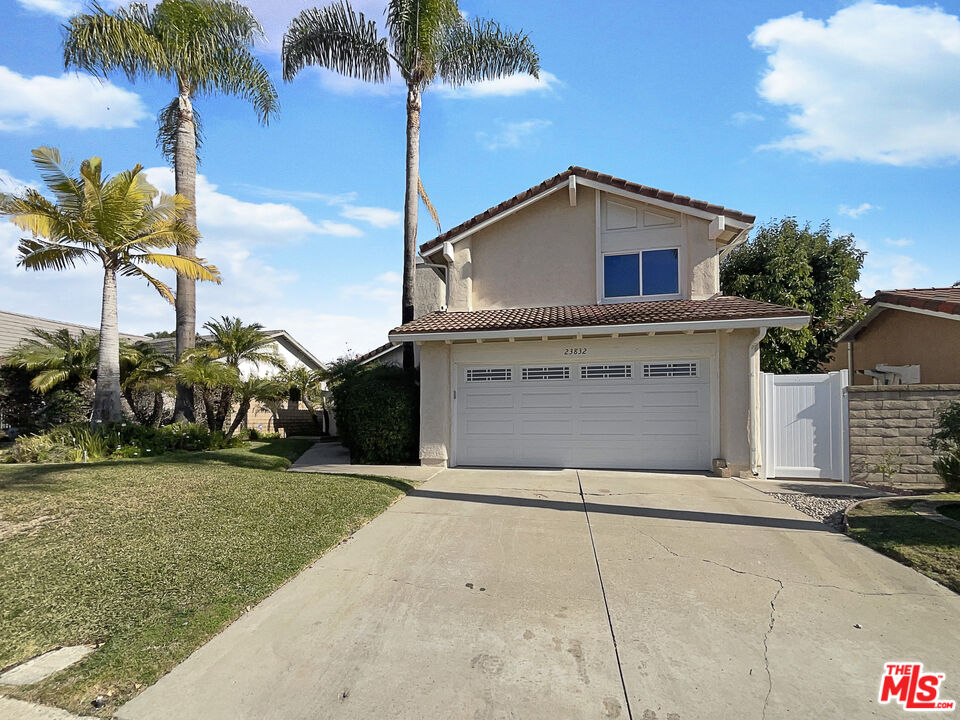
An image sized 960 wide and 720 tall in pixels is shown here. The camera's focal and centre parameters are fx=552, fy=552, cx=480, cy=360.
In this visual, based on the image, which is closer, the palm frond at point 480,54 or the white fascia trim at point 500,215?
the white fascia trim at point 500,215

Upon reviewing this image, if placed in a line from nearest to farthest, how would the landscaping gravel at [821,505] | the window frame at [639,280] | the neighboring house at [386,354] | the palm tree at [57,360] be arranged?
1. the landscaping gravel at [821,505]
2. the window frame at [639,280]
3. the palm tree at [57,360]
4. the neighboring house at [386,354]

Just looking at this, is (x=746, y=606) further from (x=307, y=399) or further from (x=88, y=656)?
(x=307, y=399)

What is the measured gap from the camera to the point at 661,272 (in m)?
12.5

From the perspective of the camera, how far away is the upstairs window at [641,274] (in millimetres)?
12391

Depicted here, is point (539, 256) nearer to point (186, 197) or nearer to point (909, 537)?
point (909, 537)

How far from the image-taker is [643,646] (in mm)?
3781

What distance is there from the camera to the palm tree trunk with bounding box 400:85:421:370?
1520 centimetres

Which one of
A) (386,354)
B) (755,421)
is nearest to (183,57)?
(386,354)

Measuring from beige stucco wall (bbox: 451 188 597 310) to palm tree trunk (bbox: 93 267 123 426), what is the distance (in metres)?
9.28

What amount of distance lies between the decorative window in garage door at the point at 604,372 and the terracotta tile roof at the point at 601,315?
1126 mm

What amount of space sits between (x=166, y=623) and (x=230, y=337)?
14.9 metres

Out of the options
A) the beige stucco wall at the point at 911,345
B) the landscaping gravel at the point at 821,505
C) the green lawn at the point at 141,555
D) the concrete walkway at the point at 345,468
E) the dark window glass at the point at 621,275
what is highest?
the dark window glass at the point at 621,275

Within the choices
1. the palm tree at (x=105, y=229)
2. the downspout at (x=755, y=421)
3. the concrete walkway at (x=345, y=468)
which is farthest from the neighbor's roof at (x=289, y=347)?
the downspout at (x=755, y=421)

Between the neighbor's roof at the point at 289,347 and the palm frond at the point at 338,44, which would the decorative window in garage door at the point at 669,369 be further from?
the neighbor's roof at the point at 289,347
